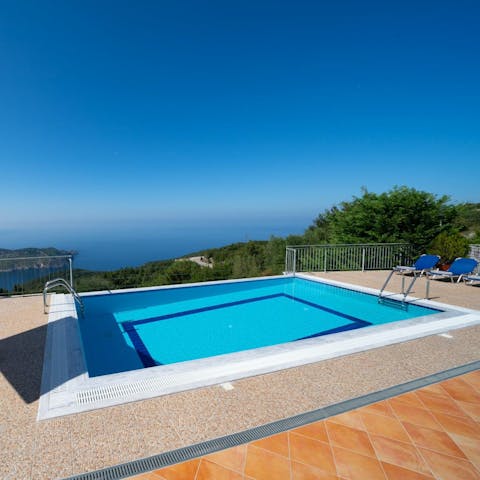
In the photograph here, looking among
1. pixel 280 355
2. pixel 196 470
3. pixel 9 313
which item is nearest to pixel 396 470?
pixel 196 470

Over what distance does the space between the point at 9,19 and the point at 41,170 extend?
21213mm

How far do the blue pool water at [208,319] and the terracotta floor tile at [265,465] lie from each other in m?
3.10

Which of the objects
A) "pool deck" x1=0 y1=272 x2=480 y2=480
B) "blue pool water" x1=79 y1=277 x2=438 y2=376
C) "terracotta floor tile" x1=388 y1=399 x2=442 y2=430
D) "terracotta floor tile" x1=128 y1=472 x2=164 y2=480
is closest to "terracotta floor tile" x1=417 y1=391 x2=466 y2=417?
"terracotta floor tile" x1=388 y1=399 x2=442 y2=430

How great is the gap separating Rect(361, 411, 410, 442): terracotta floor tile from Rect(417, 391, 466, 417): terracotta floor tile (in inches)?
18.3

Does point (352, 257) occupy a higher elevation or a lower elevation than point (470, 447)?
higher

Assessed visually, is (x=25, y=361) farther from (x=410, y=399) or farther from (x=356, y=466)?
(x=410, y=399)

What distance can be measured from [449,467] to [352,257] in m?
9.43

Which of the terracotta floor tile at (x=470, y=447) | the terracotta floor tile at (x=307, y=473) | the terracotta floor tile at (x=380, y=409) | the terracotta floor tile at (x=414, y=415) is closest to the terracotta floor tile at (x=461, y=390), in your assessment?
the terracotta floor tile at (x=414, y=415)

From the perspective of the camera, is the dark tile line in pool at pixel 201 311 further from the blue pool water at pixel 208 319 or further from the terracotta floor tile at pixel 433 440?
the terracotta floor tile at pixel 433 440

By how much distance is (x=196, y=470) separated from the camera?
1.73 m

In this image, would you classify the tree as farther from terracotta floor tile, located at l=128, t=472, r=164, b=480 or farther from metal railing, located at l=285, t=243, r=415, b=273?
terracotta floor tile, located at l=128, t=472, r=164, b=480

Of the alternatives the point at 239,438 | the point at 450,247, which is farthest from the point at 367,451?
the point at 450,247

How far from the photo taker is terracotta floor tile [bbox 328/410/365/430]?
217cm

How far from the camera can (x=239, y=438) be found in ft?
6.59
